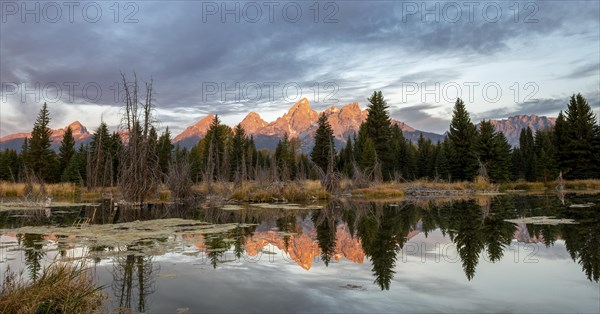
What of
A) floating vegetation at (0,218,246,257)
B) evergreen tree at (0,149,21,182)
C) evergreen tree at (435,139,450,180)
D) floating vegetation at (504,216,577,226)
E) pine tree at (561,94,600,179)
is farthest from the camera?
evergreen tree at (0,149,21,182)

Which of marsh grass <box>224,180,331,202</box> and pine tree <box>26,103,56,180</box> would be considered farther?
pine tree <box>26,103,56,180</box>

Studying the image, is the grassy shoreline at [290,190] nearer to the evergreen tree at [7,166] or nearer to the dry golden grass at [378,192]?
the dry golden grass at [378,192]

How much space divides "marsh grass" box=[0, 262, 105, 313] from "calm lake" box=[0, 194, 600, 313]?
28 centimetres

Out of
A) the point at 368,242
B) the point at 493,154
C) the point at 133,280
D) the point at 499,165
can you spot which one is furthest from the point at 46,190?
the point at 499,165

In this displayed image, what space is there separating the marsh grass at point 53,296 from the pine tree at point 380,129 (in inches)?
1954

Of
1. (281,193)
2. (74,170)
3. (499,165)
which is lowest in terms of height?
(281,193)

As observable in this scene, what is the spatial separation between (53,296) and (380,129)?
2011 inches

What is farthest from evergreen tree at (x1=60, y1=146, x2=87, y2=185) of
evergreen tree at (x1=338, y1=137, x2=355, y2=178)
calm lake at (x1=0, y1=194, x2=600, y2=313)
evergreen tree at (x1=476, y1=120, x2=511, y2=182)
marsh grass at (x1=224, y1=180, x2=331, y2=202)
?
evergreen tree at (x1=476, y1=120, x2=511, y2=182)

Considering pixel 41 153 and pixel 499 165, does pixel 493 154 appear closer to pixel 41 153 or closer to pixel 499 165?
pixel 499 165

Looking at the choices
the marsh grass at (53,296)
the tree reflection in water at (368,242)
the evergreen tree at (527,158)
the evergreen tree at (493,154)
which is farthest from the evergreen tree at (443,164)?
the marsh grass at (53,296)

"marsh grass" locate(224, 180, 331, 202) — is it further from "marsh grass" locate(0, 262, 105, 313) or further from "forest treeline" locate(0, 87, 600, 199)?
"marsh grass" locate(0, 262, 105, 313)

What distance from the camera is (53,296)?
428 cm

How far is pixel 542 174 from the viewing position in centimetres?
4741

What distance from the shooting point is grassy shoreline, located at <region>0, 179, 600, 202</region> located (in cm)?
2656
